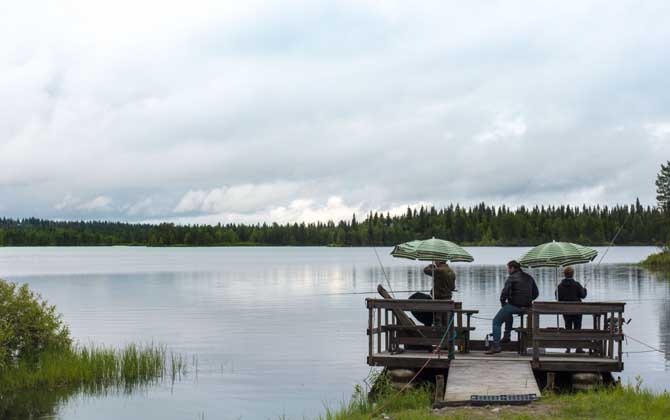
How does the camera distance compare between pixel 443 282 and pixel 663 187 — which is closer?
pixel 443 282

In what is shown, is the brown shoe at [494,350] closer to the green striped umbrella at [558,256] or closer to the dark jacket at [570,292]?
the dark jacket at [570,292]

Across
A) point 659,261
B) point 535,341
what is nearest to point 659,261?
point 659,261

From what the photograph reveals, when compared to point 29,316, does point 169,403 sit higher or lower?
lower

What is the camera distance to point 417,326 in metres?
19.3

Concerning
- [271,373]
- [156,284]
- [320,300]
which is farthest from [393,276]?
[271,373]

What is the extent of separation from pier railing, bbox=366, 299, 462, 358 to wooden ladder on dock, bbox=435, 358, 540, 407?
72 centimetres

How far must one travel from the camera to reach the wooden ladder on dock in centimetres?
1548

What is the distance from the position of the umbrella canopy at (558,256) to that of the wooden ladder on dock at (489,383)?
8.73 feet

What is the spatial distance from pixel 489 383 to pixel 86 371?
38.5 ft

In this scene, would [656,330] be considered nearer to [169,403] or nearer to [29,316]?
[169,403]

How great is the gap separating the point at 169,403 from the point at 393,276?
213ft

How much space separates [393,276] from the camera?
85375 mm

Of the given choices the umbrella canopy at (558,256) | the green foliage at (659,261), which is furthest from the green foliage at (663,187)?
the umbrella canopy at (558,256)

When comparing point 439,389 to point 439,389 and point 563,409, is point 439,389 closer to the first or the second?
point 439,389
